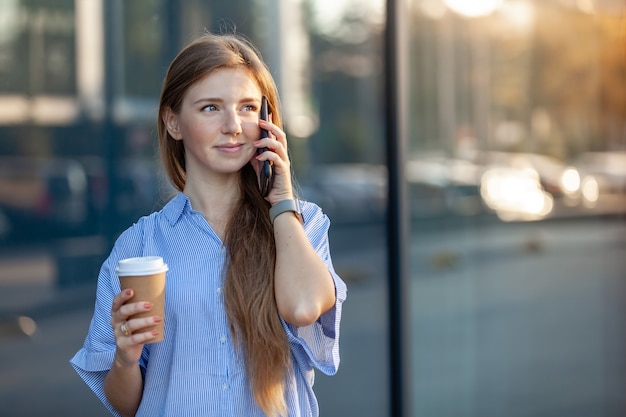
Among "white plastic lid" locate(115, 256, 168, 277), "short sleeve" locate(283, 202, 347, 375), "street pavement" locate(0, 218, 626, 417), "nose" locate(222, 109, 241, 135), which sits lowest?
"street pavement" locate(0, 218, 626, 417)

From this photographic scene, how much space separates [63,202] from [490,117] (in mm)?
2613

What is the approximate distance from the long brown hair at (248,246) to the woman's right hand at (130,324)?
0.80 feet

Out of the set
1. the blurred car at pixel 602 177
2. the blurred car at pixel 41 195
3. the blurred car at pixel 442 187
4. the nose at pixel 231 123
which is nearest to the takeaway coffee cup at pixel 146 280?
the nose at pixel 231 123

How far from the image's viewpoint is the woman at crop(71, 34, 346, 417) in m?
2.05

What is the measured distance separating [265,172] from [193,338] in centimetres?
39

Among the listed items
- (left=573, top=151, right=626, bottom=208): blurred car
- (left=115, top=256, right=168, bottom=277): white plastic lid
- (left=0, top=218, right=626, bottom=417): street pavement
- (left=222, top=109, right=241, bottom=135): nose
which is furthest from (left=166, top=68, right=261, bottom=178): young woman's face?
(left=573, top=151, right=626, bottom=208): blurred car

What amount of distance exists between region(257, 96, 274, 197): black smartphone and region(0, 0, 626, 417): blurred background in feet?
4.50

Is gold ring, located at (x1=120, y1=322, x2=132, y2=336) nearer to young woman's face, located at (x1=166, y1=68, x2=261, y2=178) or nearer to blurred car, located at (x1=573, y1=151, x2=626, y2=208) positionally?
young woman's face, located at (x1=166, y1=68, x2=261, y2=178)

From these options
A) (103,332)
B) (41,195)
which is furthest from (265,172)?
(41,195)

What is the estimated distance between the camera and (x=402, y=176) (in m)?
4.53

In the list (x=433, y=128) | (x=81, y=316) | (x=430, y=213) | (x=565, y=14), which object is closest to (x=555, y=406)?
(x=430, y=213)

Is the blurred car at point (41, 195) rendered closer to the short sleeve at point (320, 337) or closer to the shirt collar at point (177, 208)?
the shirt collar at point (177, 208)

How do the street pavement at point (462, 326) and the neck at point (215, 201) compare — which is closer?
the neck at point (215, 201)

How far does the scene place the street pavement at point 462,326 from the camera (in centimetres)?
377
